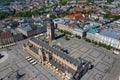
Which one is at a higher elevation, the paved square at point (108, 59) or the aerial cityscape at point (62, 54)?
the aerial cityscape at point (62, 54)

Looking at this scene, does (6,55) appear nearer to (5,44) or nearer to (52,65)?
(5,44)

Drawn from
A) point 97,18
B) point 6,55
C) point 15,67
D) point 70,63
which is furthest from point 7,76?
point 97,18

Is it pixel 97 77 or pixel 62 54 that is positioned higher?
pixel 62 54

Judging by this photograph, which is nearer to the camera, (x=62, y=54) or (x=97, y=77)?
(x=97, y=77)

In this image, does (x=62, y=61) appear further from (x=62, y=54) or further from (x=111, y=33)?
(x=111, y=33)

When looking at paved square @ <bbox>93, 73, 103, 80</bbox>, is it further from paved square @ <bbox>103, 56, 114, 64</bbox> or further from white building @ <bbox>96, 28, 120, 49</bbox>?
white building @ <bbox>96, 28, 120, 49</bbox>

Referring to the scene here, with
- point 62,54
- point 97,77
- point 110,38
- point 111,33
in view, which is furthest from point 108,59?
point 62,54

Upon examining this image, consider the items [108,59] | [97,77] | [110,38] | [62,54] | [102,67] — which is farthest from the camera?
[110,38]

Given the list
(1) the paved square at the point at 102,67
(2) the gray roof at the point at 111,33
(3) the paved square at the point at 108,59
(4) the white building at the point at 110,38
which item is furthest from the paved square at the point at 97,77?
(2) the gray roof at the point at 111,33

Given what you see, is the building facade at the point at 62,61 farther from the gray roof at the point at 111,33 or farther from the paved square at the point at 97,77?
the gray roof at the point at 111,33

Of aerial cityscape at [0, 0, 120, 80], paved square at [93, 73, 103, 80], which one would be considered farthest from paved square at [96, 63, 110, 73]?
paved square at [93, 73, 103, 80]

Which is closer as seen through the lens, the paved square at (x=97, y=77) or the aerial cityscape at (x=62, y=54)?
the paved square at (x=97, y=77)
